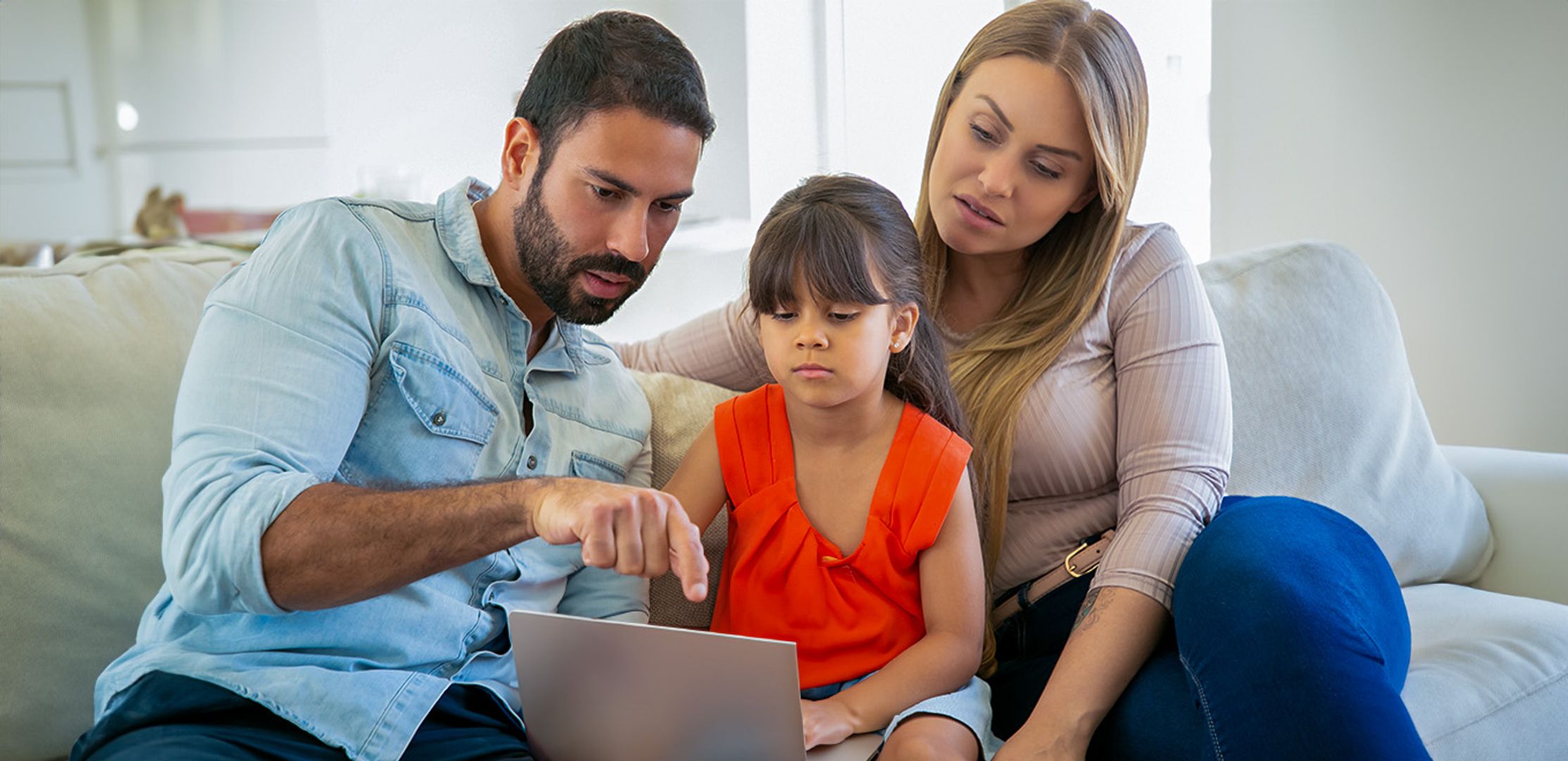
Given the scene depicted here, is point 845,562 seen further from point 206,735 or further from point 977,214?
point 206,735

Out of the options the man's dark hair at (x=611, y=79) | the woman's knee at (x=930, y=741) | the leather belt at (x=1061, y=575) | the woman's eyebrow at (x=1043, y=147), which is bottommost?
the woman's knee at (x=930, y=741)

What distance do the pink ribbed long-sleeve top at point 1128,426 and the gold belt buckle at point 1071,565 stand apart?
2 cm

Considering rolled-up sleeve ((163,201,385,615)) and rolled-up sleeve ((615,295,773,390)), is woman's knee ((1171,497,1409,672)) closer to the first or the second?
rolled-up sleeve ((615,295,773,390))

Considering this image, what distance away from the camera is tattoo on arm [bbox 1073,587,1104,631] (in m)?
1.29

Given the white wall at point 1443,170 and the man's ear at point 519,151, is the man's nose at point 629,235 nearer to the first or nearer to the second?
the man's ear at point 519,151

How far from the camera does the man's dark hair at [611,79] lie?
1.24 m

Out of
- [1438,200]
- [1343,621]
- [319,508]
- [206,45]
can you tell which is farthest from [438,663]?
[206,45]

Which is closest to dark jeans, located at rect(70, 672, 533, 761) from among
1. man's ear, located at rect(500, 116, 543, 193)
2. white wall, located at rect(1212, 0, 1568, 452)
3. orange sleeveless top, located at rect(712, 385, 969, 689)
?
orange sleeveless top, located at rect(712, 385, 969, 689)

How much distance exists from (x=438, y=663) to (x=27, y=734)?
1.48 feet

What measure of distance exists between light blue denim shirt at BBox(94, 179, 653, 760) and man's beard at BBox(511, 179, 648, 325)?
0.15 ft

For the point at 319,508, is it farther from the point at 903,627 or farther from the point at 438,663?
the point at 903,627

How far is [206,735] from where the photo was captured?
3.26 feet

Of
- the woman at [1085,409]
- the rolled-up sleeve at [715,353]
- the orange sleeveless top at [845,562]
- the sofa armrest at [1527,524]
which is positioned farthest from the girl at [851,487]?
the sofa armrest at [1527,524]

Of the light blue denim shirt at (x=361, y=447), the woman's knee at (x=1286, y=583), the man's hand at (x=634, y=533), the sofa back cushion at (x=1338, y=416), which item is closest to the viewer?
the man's hand at (x=634, y=533)
